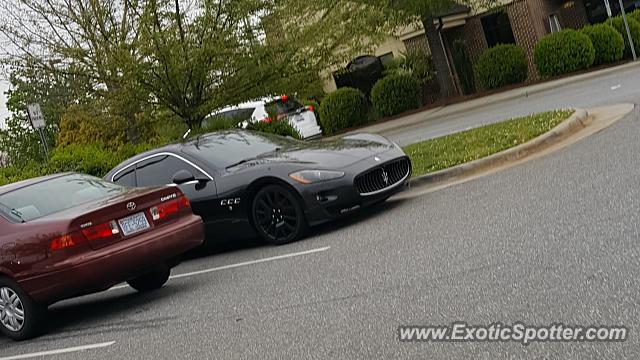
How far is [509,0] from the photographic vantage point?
100.0ft

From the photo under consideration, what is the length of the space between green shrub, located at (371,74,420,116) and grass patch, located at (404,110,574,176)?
15455 millimetres

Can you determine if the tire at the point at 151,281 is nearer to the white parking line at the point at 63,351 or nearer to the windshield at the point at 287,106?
the white parking line at the point at 63,351

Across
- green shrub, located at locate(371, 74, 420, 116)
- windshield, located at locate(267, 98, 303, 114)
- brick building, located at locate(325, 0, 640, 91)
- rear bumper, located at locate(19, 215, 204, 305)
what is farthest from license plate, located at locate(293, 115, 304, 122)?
rear bumper, located at locate(19, 215, 204, 305)

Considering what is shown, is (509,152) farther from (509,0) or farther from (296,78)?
(509,0)

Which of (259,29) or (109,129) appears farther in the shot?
(109,129)

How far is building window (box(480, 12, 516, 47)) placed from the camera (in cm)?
3145

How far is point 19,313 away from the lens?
8734 millimetres

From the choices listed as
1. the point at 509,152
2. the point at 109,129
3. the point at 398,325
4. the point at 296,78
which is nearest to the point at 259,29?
the point at 296,78

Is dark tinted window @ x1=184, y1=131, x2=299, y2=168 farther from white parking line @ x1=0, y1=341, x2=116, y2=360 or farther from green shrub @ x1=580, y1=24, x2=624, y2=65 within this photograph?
green shrub @ x1=580, y1=24, x2=624, y2=65

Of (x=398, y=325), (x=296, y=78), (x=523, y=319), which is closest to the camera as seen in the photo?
(x=523, y=319)

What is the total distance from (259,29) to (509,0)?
14285 mm

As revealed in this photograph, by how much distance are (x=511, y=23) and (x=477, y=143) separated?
61.5 feet

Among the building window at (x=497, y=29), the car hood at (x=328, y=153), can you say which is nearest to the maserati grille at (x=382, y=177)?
the car hood at (x=328, y=153)

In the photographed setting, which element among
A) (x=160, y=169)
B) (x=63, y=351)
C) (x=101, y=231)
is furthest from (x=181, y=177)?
(x=63, y=351)
